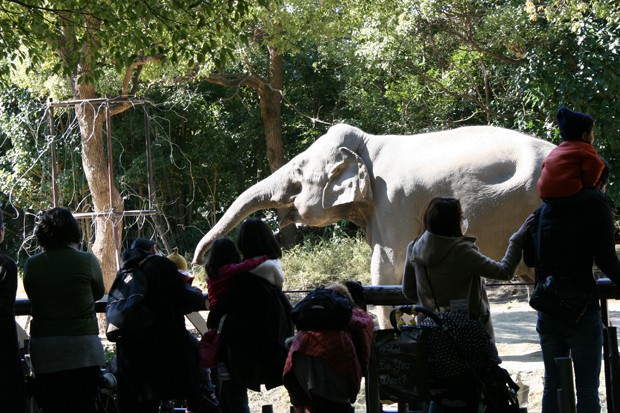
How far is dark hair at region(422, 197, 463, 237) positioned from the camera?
3920 mm

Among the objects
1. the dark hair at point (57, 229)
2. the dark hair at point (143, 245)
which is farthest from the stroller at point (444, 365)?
the dark hair at point (57, 229)

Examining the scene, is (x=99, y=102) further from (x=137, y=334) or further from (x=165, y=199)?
(x=165, y=199)

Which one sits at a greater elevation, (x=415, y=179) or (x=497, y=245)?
(x=415, y=179)

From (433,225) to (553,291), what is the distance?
0.58m

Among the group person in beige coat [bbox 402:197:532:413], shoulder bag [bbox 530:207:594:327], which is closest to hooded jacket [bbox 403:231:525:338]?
person in beige coat [bbox 402:197:532:413]

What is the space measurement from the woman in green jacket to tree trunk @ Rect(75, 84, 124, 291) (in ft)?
28.6

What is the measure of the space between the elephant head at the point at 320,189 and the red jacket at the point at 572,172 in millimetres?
5496

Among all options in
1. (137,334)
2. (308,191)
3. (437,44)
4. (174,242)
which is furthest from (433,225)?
(174,242)

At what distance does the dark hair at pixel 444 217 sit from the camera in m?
3.92

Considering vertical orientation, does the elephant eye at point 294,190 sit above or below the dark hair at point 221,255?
above

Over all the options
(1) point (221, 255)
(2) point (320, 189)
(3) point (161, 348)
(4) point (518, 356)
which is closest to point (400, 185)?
(2) point (320, 189)

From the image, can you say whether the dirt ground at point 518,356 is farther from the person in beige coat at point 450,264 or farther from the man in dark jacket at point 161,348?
the man in dark jacket at point 161,348

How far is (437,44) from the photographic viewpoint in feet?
58.7

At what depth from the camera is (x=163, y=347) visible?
4.30 metres
